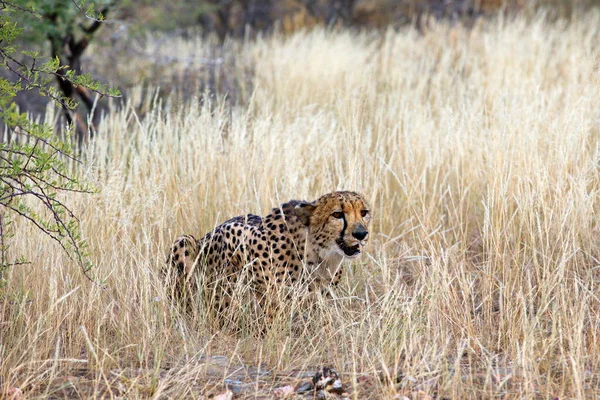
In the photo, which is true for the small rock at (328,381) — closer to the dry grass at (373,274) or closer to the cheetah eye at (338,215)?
the dry grass at (373,274)

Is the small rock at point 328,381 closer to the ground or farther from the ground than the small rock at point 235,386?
farther from the ground

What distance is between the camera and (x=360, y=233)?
331 cm

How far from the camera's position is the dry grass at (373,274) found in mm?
2891

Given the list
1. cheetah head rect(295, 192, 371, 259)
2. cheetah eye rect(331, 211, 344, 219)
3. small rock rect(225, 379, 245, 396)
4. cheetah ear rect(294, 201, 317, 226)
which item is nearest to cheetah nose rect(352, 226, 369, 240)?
cheetah head rect(295, 192, 371, 259)

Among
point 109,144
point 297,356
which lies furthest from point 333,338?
point 109,144

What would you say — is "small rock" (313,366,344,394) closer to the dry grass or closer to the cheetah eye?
the dry grass

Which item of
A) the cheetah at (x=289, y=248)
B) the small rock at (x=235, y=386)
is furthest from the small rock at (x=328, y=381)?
the cheetah at (x=289, y=248)

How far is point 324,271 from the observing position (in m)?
3.51

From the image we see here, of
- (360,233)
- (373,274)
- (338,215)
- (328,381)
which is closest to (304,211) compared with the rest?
(338,215)

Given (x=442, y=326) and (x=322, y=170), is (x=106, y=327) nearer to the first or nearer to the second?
(x=442, y=326)

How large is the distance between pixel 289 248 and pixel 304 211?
7.3 inches

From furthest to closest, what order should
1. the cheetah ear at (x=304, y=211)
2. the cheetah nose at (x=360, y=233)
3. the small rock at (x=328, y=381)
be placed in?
the cheetah ear at (x=304, y=211) → the cheetah nose at (x=360, y=233) → the small rock at (x=328, y=381)

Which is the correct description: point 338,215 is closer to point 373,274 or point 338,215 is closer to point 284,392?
point 373,274

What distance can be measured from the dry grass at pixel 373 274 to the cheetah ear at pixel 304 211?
365 mm
